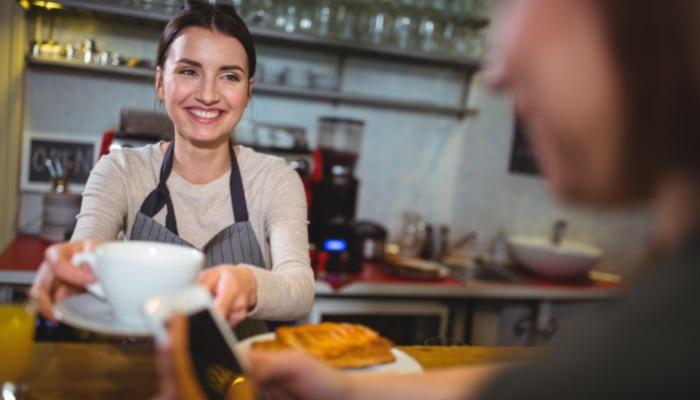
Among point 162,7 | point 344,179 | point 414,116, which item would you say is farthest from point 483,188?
point 162,7

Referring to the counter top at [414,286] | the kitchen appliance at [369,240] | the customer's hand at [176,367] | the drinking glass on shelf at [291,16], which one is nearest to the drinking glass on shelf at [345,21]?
the drinking glass on shelf at [291,16]

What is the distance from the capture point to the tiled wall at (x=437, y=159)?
330 cm

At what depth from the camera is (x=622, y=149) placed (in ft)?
1.40

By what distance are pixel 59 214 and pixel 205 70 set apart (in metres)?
1.63

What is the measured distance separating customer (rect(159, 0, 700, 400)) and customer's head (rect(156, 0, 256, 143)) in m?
1.10

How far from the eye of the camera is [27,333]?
853 mm

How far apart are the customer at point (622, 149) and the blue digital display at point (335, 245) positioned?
2.29 m

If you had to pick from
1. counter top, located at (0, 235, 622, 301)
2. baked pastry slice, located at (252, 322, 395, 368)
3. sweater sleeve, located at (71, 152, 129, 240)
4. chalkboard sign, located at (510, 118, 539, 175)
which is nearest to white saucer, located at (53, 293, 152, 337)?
baked pastry slice, located at (252, 322, 395, 368)

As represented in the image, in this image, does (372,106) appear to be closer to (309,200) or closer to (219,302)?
(309,200)

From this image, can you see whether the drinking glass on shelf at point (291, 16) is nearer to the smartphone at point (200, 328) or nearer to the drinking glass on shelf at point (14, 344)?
the drinking glass on shelf at point (14, 344)

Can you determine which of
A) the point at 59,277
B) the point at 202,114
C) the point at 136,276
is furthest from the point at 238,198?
the point at 136,276

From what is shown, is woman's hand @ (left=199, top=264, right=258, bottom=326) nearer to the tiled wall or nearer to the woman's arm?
the woman's arm

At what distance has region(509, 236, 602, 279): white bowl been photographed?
118 inches

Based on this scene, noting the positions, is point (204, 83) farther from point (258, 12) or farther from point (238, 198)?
point (258, 12)
